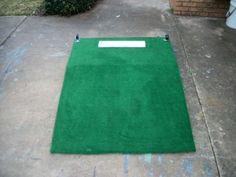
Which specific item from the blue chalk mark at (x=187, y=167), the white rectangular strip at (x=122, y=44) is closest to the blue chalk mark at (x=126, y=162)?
the blue chalk mark at (x=187, y=167)

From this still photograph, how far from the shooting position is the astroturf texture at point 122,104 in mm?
2342

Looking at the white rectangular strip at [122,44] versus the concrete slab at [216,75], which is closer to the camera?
the concrete slab at [216,75]

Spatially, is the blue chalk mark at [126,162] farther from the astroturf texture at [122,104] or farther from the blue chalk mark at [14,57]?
the blue chalk mark at [14,57]

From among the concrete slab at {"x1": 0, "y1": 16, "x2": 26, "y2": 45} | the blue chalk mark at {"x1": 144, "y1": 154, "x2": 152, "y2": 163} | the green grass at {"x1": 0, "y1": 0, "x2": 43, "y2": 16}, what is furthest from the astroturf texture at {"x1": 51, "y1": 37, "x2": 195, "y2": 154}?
the green grass at {"x1": 0, "y1": 0, "x2": 43, "y2": 16}

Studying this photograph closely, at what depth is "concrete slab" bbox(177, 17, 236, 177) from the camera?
2.32 m

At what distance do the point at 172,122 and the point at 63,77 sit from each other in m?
1.33

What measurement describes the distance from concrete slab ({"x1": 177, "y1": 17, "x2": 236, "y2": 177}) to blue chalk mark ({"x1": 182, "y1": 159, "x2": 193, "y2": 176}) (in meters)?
0.22

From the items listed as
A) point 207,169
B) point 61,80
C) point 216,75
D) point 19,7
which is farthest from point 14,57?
point 207,169

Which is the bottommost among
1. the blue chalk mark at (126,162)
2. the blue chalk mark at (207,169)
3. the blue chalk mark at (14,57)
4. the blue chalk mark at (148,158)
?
the blue chalk mark at (207,169)

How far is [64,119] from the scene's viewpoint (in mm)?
2564

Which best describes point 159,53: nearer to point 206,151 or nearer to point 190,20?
point 190,20

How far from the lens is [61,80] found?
306 cm

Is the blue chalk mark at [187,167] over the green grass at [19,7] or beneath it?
beneath

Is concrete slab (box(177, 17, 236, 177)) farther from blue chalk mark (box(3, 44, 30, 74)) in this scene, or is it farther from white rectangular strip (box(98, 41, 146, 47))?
blue chalk mark (box(3, 44, 30, 74))
